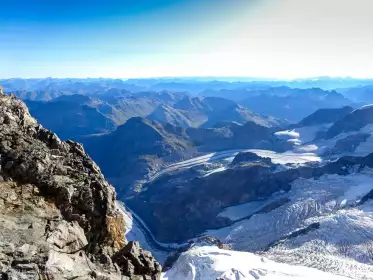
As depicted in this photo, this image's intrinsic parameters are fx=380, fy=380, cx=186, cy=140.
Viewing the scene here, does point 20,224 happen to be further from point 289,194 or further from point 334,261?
point 289,194

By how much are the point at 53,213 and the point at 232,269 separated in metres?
79.5

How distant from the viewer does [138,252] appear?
2730 centimetres

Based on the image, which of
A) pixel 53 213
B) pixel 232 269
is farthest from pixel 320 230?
pixel 53 213

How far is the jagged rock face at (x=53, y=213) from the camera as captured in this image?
66.3 ft

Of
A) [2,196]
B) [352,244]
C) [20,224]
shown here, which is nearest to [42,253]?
[20,224]

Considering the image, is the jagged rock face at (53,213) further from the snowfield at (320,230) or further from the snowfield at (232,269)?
the snowfield at (320,230)

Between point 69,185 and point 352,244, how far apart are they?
120806 mm

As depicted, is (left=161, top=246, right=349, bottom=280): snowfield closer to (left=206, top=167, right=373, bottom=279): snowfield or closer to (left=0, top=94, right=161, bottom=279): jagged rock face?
(left=206, top=167, right=373, bottom=279): snowfield

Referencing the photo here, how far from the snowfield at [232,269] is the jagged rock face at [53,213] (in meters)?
70.1

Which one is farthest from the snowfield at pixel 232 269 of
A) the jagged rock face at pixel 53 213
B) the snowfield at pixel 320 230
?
the jagged rock face at pixel 53 213

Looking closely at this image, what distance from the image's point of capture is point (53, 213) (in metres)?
25.1

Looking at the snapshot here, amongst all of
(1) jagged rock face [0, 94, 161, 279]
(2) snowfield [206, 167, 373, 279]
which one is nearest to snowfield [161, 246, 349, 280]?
(2) snowfield [206, 167, 373, 279]

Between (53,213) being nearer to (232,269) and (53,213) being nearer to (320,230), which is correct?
(232,269)

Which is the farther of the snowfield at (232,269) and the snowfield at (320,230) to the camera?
the snowfield at (320,230)
